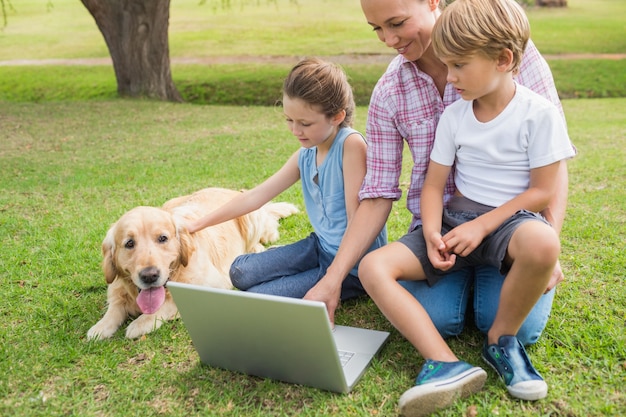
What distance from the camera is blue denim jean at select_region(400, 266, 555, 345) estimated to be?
3084 mm

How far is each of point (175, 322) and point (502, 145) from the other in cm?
204

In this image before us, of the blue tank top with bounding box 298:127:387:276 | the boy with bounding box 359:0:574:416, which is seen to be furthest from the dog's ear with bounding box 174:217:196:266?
the boy with bounding box 359:0:574:416

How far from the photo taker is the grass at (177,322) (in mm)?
2824

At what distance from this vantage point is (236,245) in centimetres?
470

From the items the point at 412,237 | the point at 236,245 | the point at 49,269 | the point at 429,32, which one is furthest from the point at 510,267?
the point at 49,269

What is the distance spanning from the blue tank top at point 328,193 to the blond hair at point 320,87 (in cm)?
22

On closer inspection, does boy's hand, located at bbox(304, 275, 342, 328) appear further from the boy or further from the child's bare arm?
the child's bare arm

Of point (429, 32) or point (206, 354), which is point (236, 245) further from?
point (429, 32)

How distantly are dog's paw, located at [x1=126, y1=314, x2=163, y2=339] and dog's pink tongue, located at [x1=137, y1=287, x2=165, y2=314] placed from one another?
4cm

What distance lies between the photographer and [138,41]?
1309 centimetres

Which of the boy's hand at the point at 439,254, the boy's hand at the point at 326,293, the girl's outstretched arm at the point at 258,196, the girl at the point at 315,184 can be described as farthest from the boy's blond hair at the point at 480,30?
the girl's outstretched arm at the point at 258,196

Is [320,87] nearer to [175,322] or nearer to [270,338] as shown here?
[270,338]

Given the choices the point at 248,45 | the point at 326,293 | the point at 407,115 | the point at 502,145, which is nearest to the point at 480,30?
the point at 502,145

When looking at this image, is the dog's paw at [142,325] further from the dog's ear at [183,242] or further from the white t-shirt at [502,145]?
the white t-shirt at [502,145]
